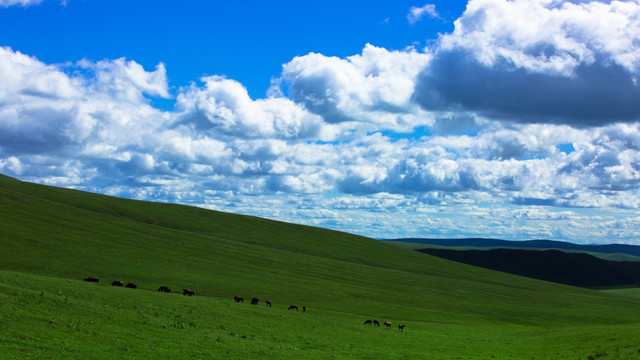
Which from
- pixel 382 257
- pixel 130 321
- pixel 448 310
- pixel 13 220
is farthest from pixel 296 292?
pixel 382 257

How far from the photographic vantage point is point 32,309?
31531mm

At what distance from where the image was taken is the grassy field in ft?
104

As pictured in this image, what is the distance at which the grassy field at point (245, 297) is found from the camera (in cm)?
3172

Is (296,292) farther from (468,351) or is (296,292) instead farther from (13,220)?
(13,220)

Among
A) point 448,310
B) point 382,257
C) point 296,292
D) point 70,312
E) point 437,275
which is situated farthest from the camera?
point 382,257

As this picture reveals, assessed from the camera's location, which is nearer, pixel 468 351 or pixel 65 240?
pixel 468 351

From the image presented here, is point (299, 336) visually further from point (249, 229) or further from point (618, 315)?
point (249, 229)

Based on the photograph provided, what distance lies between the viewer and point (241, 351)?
102 ft

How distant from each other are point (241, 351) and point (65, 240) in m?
74.5

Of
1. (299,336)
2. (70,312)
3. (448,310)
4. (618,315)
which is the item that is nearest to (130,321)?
(70,312)

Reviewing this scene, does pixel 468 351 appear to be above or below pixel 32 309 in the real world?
below

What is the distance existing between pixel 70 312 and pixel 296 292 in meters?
48.8

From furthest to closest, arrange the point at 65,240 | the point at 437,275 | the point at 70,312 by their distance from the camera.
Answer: the point at 437,275
the point at 65,240
the point at 70,312

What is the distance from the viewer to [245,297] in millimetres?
69375
